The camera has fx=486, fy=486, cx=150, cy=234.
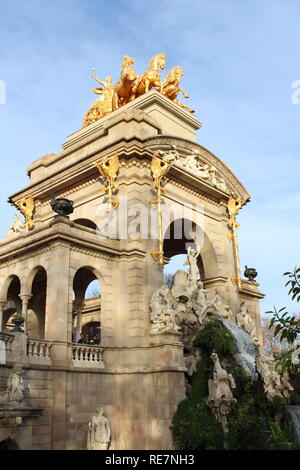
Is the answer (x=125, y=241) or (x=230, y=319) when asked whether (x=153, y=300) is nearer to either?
(x=125, y=241)

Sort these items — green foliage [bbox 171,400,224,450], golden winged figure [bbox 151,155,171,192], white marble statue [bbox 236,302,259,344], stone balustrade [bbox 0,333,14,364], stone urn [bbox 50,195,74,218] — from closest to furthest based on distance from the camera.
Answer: stone balustrade [bbox 0,333,14,364]
green foliage [bbox 171,400,224,450]
stone urn [bbox 50,195,74,218]
golden winged figure [bbox 151,155,171,192]
white marble statue [bbox 236,302,259,344]

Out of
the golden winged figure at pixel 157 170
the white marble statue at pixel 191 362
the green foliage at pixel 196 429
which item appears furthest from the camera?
the golden winged figure at pixel 157 170

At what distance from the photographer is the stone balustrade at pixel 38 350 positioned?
54.3 feet

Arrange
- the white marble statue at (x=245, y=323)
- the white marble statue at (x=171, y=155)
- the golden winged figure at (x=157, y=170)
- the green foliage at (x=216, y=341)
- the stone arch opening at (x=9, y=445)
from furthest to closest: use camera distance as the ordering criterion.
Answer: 1. the white marble statue at (x=245, y=323)
2. the white marble statue at (x=171, y=155)
3. the golden winged figure at (x=157, y=170)
4. the green foliage at (x=216, y=341)
5. the stone arch opening at (x=9, y=445)

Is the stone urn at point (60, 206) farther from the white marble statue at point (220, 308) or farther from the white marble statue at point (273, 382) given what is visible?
the white marble statue at point (273, 382)

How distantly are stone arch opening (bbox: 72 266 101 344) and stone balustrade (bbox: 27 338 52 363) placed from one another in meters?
4.28

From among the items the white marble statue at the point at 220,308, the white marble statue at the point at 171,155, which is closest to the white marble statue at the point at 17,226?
the white marble statue at the point at 171,155

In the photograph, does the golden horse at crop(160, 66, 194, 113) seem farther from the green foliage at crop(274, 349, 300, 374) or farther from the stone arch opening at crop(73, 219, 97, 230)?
the green foliage at crop(274, 349, 300, 374)

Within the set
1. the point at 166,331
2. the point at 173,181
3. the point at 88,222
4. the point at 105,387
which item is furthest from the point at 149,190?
the point at 105,387

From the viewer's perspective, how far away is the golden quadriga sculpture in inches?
1185

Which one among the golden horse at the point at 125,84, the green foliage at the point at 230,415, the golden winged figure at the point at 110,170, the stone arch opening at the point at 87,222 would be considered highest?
the golden horse at the point at 125,84

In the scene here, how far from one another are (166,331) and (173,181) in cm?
844

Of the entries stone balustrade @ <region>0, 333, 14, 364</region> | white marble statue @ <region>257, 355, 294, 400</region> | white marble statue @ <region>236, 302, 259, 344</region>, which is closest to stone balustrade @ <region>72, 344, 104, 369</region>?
stone balustrade @ <region>0, 333, 14, 364</region>

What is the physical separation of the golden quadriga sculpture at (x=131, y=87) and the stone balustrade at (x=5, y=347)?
18.2 meters
